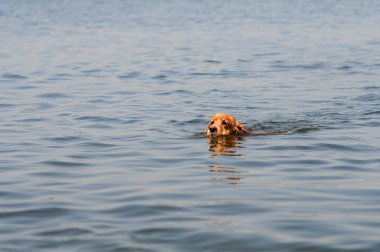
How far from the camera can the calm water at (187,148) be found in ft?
25.6

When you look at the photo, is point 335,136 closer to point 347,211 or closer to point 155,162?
point 155,162

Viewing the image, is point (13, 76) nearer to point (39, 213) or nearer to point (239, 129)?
point (239, 129)

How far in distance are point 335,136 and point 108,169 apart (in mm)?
4112

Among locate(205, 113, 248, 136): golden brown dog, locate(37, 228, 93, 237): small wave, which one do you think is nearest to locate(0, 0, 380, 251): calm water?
locate(37, 228, 93, 237): small wave

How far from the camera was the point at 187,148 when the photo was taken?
12.2 m

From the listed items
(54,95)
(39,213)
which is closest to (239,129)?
(39,213)

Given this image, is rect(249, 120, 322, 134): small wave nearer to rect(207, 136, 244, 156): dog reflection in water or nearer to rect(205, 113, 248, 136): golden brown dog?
rect(205, 113, 248, 136): golden brown dog

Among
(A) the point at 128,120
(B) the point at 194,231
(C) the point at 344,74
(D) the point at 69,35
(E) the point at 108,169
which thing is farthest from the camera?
(D) the point at 69,35

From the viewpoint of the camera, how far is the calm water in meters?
7.79

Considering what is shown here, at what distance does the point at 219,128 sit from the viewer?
1280 cm

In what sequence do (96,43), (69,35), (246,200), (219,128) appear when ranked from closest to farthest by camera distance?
(246,200) < (219,128) < (96,43) < (69,35)

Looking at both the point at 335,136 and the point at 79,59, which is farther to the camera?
the point at 79,59

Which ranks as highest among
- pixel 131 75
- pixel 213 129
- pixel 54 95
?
pixel 131 75

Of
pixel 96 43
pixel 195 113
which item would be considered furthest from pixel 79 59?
pixel 195 113
